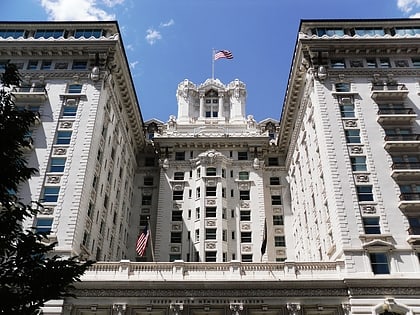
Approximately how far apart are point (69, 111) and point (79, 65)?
22.4ft

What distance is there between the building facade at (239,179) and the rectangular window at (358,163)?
0.17 m

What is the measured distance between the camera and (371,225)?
38.0 metres

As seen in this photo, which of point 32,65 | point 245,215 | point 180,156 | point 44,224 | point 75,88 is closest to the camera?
point 44,224

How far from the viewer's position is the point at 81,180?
4075cm

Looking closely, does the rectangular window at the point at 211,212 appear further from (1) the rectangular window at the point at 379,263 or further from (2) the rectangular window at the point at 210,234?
(1) the rectangular window at the point at 379,263

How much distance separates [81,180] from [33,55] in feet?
60.9

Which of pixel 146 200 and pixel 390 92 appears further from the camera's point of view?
pixel 146 200

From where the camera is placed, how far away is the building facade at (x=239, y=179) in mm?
35125

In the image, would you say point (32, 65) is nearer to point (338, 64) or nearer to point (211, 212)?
point (211, 212)

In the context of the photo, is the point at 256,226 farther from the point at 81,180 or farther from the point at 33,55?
the point at 33,55

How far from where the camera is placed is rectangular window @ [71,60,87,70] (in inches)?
1932

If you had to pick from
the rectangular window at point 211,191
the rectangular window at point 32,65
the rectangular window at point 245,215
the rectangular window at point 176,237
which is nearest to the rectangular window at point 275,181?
the rectangular window at point 245,215

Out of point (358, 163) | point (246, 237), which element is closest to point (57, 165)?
point (246, 237)

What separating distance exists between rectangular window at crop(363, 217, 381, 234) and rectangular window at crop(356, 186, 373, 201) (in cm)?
205
